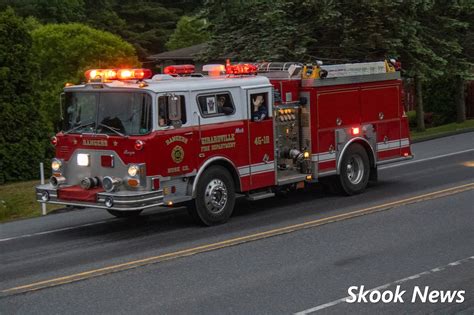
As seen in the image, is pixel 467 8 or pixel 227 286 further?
pixel 467 8

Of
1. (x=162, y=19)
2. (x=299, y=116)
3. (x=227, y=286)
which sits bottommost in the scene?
(x=227, y=286)

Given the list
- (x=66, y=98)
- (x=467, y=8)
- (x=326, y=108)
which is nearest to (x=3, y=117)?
(x=66, y=98)

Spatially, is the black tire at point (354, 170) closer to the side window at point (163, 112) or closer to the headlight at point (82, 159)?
the side window at point (163, 112)

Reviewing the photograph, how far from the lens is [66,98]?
1284 cm

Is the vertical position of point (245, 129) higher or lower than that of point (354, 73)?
lower

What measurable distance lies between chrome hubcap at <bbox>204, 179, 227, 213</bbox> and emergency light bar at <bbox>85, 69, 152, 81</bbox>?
1994 mm

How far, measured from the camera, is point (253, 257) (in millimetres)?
10133

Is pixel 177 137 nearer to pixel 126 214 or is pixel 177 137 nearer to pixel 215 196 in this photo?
pixel 215 196

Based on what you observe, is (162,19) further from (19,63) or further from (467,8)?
(19,63)

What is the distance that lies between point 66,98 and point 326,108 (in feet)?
15.6

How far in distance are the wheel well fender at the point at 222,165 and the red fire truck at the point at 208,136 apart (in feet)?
0.06

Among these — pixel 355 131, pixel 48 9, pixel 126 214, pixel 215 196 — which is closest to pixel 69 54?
pixel 48 9
